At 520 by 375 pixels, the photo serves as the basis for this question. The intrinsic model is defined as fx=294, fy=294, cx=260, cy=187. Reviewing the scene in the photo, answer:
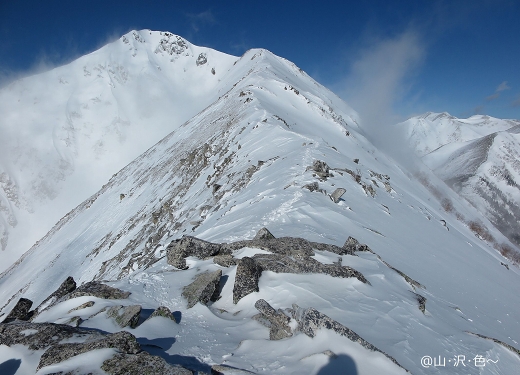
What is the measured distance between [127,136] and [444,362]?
119 meters

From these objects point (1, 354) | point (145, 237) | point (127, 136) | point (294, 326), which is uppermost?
point (127, 136)

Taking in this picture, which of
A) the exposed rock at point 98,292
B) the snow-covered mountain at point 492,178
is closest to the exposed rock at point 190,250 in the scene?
the exposed rock at point 98,292

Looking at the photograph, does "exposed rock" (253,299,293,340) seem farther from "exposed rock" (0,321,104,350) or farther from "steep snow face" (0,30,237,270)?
"steep snow face" (0,30,237,270)

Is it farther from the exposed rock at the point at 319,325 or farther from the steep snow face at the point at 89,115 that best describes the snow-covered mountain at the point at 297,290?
the steep snow face at the point at 89,115

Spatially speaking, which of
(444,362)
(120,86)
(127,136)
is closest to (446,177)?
(127,136)

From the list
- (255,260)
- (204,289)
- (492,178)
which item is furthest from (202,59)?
(492,178)

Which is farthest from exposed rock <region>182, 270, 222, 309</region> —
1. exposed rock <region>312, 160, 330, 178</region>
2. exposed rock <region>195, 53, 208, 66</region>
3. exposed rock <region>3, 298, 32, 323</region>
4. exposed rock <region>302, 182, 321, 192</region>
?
exposed rock <region>195, 53, 208, 66</region>

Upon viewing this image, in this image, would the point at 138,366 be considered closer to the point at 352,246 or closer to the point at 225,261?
the point at 225,261

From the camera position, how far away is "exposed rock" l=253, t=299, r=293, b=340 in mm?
5270

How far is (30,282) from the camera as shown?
29.7 m

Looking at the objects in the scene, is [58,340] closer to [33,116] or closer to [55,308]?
[55,308]

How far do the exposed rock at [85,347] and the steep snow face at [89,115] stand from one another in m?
103

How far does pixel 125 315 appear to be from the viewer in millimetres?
5855

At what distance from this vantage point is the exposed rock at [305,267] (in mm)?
7293
